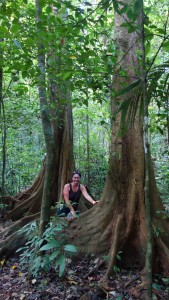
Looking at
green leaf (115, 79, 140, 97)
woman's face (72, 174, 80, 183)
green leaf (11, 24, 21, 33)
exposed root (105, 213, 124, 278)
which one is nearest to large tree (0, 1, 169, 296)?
exposed root (105, 213, 124, 278)

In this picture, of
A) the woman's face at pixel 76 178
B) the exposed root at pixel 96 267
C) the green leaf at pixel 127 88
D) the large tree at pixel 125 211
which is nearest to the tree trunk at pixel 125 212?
the large tree at pixel 125 211

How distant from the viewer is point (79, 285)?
13.5 feet

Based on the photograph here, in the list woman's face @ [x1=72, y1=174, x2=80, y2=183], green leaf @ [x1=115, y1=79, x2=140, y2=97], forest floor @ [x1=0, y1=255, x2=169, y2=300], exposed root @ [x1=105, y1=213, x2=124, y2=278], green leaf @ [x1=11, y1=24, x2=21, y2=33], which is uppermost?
green leaf @ [x1=11, y1=24, x2=21, y2=33]

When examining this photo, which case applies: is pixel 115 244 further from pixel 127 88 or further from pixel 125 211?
pixel 127 88

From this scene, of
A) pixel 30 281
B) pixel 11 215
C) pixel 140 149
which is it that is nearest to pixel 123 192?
pixel 140 149

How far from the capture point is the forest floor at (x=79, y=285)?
3.76m

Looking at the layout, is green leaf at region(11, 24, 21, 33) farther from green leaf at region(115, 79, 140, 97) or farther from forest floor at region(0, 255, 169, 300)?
forest floor at region(0, 255, 169, 300)

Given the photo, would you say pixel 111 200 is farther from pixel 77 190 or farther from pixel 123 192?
pixel 77 190

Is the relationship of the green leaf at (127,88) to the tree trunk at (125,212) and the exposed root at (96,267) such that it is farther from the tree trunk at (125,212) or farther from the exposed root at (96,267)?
the exposed root at (96,267)

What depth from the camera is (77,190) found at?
5766 mm

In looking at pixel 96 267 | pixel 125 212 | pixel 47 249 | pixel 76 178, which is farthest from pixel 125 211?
pixel 47 249

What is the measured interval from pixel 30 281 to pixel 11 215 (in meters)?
3.87

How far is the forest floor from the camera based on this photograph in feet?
12.3

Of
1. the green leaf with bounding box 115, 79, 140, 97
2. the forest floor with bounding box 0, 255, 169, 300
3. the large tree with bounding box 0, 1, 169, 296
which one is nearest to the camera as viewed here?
the green leaf with bounding box 115, 79, 140, 97
